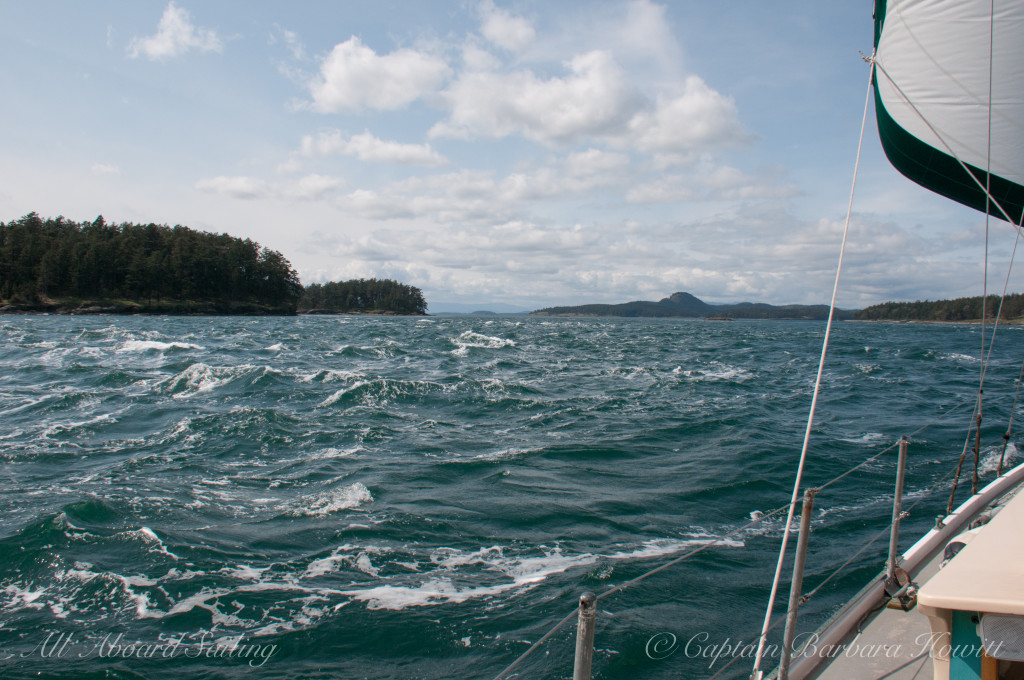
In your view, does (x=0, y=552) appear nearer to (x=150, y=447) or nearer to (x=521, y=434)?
(x=150, y=447)

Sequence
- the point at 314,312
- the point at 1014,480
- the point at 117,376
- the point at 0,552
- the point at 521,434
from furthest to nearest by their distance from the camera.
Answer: the point at 314,312, the point at 117,376, the point at 521,434, the point at 0,552, the point at 1014,480

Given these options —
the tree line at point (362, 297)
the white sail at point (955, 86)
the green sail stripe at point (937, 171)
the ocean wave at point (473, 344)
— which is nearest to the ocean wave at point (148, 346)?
the ocean wave at point (473, 344)

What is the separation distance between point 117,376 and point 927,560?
22.9 m

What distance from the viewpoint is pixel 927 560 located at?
15.5 ft

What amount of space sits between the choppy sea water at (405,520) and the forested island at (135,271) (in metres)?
79.8

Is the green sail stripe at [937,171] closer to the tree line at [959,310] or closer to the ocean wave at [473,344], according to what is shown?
the ocean wave at [473,344]

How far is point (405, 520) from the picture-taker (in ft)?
27.4

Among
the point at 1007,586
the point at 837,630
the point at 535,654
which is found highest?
the point at 1007,586

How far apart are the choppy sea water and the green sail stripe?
15.6ft

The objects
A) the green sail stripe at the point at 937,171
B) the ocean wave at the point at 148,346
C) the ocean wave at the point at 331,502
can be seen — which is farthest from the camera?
the ocean wave at the point at 148,346

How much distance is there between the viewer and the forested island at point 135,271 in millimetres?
81562

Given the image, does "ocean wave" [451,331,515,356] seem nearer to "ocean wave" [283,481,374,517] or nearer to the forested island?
"ocean wave" [283,481,374,517]

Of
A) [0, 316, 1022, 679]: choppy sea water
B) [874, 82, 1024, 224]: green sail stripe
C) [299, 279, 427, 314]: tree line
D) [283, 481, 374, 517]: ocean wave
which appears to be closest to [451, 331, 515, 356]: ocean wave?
[0, 316, 1022, 679]: choppy sea water

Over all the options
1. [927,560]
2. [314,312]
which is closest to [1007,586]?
[927,560]
